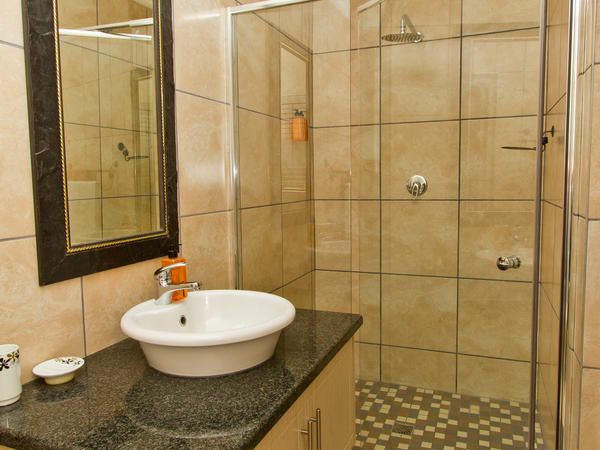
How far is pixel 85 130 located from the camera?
1297 millimetres

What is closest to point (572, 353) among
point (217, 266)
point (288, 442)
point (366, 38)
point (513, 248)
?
point (513, 248)

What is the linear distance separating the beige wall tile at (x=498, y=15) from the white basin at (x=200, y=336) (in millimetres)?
1269

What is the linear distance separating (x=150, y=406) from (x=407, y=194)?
132 cm

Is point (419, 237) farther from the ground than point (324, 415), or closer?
farther from the ground

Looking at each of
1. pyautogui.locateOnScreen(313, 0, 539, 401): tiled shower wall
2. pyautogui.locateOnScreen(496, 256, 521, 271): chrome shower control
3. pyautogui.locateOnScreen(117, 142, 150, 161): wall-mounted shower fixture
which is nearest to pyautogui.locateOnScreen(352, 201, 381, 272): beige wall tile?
pyautogui.locateOnScreen(313, 0, 539, 401): tiled shower wall

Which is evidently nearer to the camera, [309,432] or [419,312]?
[309,432]

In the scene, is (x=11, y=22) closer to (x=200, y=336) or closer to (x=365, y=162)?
(x=200, y=336)

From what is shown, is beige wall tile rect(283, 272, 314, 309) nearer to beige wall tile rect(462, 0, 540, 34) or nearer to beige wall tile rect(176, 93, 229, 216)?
beige wall tile rect(176, 93, 229, 216)

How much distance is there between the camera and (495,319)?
184 cm

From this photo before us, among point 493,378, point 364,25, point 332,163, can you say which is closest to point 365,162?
point 332,163

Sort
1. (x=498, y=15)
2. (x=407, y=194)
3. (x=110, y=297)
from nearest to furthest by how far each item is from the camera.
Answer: (x=110, y=297) < (x=498, y=15) < (x=407, y=194)

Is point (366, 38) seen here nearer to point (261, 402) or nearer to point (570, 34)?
point (570, 34)

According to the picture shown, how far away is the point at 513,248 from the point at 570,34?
0.74m

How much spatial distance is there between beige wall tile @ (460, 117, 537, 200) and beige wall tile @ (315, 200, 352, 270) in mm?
520
